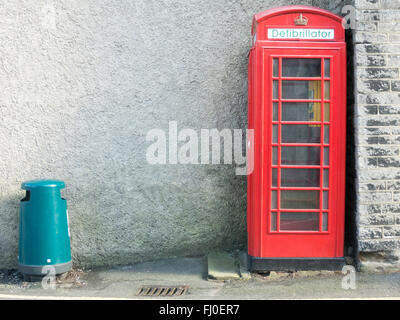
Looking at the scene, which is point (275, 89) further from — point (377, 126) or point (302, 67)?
point (377, 126)

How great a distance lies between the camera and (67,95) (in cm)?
488

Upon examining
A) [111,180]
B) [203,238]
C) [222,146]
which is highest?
[222,146]

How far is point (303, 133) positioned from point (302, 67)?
650 mm

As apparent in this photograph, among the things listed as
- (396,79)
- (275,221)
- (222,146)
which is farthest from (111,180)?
(396,79)

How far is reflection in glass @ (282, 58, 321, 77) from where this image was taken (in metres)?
4.18

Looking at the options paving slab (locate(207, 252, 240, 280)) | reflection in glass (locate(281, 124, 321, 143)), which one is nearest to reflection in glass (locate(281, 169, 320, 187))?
reflection in glass (locate(281, 124, 321, 143))

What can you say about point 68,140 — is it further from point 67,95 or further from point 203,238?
point 203,238

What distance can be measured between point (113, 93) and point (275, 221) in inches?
91.2

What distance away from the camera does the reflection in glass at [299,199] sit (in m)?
4.26

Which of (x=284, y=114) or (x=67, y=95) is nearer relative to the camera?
(x=284, y=114)

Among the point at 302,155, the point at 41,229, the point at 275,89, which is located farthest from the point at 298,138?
the point at 41,229

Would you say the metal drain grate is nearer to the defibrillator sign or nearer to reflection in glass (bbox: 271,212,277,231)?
reflection in glass (bbox: 271,212,277,231)

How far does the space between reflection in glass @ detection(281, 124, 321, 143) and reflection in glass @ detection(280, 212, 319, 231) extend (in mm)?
737

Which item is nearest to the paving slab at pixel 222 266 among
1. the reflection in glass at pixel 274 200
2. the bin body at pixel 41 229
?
the reflection in glass at pixel 274 200
